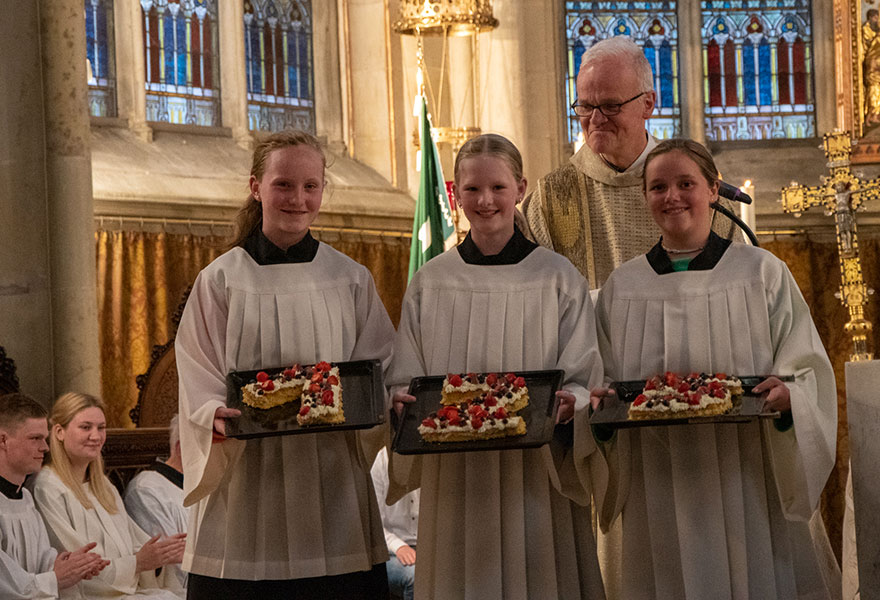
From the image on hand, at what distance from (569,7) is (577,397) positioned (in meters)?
9.56

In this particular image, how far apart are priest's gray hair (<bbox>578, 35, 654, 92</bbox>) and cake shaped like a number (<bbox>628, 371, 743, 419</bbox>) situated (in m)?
1.28

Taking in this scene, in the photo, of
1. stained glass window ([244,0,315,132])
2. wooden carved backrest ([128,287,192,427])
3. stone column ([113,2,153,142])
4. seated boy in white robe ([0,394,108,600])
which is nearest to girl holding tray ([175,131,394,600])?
seated boy in white robe ([0,394,108,600])

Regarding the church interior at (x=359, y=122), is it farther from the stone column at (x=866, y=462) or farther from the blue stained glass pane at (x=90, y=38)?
the stone column at (x=866, y=462)

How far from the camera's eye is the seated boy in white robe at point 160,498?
24.9 ft

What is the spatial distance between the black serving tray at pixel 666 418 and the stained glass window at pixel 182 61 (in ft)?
26.5

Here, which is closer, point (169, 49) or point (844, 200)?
point (844, 200)

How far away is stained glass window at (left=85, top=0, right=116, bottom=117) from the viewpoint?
1113 cm

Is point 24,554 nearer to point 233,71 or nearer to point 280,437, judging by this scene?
point 280,437

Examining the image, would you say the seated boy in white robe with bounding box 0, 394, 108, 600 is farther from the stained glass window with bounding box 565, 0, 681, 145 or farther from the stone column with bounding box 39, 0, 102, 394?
the stained glass window with bounding box 565, 0, 681, 145

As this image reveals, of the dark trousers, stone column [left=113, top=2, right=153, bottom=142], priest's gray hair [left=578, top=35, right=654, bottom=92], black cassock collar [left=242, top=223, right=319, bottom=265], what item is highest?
stone column [left=113, top=2, right=153, bottom=142]

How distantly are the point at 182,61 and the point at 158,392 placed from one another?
292 centimetres

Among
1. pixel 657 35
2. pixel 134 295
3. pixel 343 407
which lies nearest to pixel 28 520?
pixel 343 407

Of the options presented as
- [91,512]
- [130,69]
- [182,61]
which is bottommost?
[91,512]

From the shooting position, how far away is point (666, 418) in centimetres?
385
